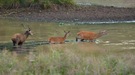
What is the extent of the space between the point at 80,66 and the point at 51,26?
54.2ft

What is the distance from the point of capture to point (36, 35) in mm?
22641

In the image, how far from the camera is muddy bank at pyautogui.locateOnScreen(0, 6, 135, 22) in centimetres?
3094

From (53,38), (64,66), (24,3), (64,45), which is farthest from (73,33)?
(64,66)

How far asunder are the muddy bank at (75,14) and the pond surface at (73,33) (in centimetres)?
208

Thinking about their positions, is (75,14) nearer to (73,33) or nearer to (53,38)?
(73,33)

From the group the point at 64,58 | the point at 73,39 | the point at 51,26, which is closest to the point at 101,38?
the point at 73,39

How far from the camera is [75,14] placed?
32406 millimetres

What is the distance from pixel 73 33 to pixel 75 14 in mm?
8887

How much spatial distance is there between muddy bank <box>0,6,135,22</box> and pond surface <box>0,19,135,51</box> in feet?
6.82

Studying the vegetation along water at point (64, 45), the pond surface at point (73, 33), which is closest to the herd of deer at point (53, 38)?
the vegetation along water at point (64, 45)

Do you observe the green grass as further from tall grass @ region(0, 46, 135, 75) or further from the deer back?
tall grass @ region(0, 46, 135, 75)

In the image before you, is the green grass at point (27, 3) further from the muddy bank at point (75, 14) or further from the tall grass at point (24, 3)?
the muddy bank at point (75, 14)

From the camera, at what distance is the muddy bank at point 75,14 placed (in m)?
30.9

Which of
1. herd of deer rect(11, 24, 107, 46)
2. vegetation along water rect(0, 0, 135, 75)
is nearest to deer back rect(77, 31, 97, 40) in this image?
herd of deer rect(11, 24, 107, 46)
